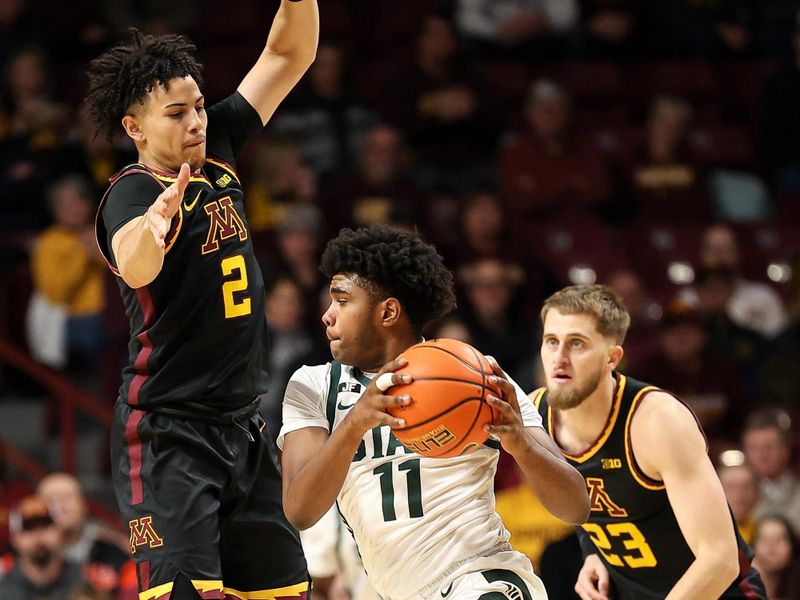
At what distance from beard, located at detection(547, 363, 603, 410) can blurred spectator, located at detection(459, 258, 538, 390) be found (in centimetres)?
389

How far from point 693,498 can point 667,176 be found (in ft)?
21.5

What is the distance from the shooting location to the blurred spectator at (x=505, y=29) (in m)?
11.7

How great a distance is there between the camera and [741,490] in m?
7.79

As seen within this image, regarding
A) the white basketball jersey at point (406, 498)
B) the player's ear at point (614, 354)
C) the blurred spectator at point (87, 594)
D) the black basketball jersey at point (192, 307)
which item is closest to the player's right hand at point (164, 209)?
the black basketball jersey at point (192, 307)

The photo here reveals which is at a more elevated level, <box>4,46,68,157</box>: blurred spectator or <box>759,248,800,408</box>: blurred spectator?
<box>4,46,68,157</box>: blurred spectator

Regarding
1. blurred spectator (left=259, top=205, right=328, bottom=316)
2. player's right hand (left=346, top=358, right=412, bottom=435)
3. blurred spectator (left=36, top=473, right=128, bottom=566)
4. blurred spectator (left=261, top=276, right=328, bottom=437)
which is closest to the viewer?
player's right hand (left=346, top=358, right=412, bottom=435)

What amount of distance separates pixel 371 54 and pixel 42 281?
4043 mm

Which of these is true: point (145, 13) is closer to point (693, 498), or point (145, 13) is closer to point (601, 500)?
point (601, 500)

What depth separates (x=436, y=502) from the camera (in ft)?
13.4

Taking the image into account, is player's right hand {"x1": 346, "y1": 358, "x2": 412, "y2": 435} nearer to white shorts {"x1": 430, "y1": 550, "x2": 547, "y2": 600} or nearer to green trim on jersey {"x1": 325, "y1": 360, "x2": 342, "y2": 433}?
green trim on jersey {"x1": 325, "y1": 360, "x2": 342, "y2": 433}

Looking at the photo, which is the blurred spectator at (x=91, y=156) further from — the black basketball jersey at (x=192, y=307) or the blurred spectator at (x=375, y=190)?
the black basketball jersey at (x=192, y=307)

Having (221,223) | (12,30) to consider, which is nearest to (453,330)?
(221,223)

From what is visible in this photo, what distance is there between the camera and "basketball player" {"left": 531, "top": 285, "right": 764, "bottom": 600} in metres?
4.73

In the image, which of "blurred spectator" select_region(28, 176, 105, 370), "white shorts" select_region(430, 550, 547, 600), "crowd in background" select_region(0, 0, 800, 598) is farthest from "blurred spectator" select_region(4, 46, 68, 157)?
"white shorts" select_region(430, 550, 547, 600)
